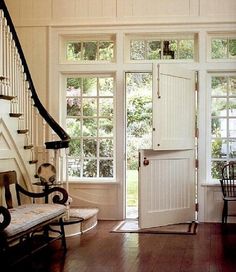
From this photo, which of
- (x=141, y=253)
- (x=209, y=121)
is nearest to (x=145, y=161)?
(x=209, y=121)

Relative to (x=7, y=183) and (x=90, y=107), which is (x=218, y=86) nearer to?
(x=90, y=107)

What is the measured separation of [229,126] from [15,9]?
3.60 metres

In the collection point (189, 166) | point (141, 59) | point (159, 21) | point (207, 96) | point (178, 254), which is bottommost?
point (178, 254)

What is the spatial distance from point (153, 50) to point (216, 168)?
1.96 m

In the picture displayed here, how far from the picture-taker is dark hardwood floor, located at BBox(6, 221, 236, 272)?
450cm

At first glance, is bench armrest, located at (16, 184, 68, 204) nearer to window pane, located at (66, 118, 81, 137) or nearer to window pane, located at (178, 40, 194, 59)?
window pane, located at (66, 118, 81, 137)

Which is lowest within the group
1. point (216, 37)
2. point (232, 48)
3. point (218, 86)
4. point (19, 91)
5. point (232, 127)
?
point (232, 127)

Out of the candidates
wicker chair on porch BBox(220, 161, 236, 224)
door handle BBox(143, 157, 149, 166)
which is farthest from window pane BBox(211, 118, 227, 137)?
door handle BBox(143, 157, 149, 166)

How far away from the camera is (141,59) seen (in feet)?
23.3

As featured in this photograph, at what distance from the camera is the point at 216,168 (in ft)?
23.0

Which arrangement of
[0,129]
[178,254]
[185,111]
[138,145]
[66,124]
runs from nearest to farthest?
[178,254] → [0,129] → [185,111] → [66,124] → [138,145]

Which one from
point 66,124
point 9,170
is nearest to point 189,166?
point 66,124

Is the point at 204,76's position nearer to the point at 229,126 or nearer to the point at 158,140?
the point at 229,126

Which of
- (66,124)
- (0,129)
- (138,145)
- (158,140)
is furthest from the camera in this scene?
(138,145)
